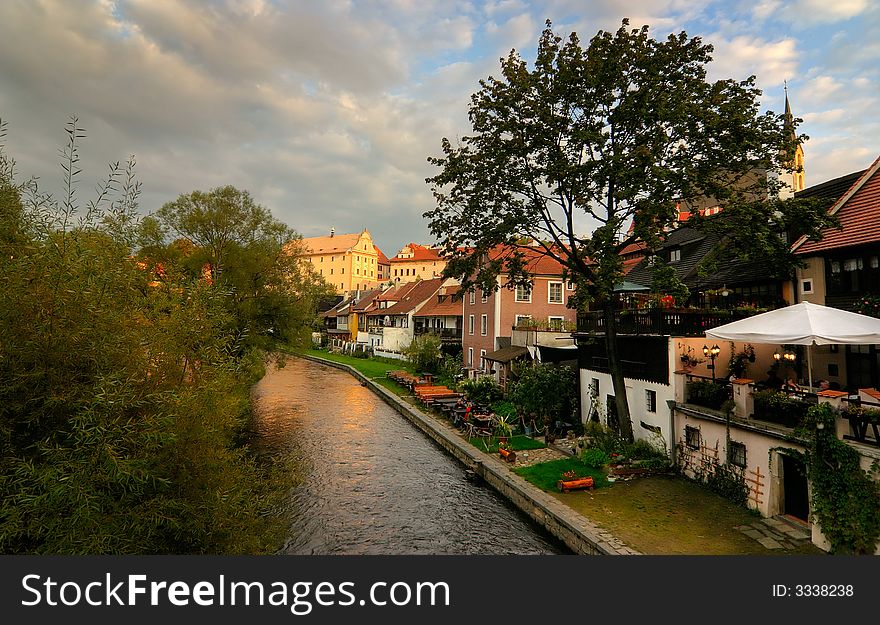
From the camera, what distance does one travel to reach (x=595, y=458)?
16.0 meters

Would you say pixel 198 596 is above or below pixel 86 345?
below

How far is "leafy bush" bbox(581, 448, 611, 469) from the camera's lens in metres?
15.8

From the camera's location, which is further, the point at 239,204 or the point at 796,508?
the point at 239,204

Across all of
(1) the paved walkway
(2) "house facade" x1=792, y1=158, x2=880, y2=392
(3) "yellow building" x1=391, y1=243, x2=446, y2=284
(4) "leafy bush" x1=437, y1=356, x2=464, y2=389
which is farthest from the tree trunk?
(3) "yellow building" x1=391, y1=243, x2=446, y2=284

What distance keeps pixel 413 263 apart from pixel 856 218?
109 m

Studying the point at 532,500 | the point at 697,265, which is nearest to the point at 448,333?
the point at 697,265

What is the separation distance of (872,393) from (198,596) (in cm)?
1282

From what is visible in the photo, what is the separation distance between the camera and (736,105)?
1452 cm

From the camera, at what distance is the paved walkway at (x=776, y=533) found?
9.88 meters

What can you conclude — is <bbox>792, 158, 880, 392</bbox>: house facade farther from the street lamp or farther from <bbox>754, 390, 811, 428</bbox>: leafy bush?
<bbox>754, 390, 811, 428</bbox>: leafy bush

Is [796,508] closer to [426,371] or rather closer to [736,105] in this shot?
[736,105]

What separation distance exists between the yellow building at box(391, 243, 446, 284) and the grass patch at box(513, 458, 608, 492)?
101 m

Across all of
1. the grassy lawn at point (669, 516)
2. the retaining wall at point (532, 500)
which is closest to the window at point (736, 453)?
the grassy lawn at point (669, 516)

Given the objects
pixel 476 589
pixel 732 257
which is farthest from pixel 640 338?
pixel 476 589
